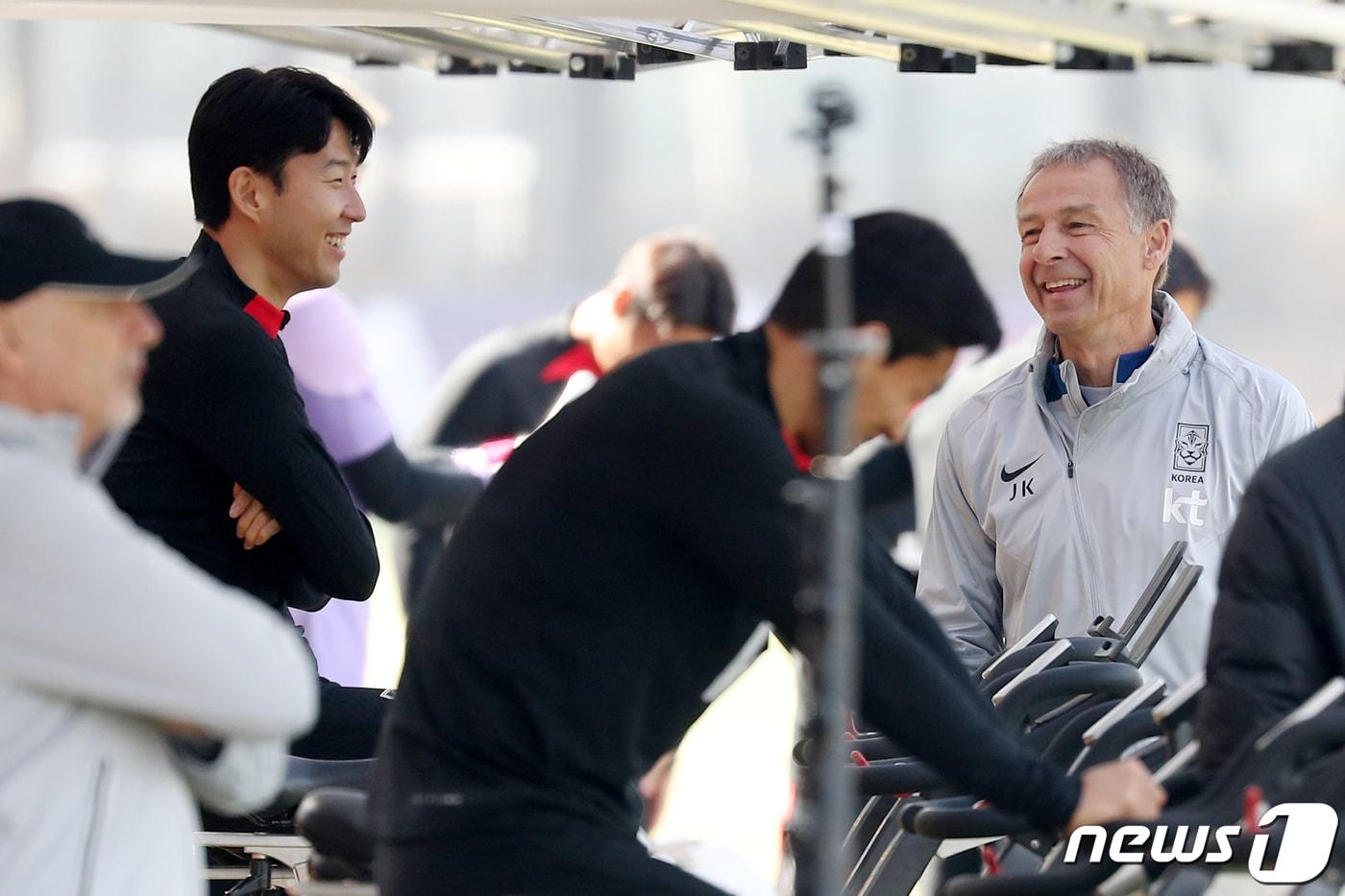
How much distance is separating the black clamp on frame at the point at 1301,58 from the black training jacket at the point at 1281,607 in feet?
1.57

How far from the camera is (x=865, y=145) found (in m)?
12.5

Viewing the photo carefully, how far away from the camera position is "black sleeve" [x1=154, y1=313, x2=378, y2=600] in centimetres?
288

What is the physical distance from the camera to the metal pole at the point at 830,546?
203 centimetres

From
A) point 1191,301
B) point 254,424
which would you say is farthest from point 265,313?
point 1191,301

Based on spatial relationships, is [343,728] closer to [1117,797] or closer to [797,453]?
[797,453]

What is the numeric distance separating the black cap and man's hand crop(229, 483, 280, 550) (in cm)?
95

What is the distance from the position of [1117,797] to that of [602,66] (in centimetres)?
190

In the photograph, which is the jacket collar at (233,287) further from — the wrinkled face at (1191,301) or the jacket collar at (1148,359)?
the wrinkled face at (1191,301)

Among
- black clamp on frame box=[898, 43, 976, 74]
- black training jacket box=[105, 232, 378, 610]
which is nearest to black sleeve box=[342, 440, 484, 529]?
black training jacket box=[105, 232, 378, 610]

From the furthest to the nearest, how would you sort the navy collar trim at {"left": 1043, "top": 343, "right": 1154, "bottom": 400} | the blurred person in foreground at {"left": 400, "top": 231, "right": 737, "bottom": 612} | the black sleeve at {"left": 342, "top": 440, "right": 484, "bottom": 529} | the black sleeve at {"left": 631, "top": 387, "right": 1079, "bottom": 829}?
1. the blurred person in foreground at {"left": 400, "top": 231, "right": 737, "bottom": 612}
2. the black sleeve at {"left": 342, "top": 440, "right": 484, "bottom": 529}
3. the navy collar trim at {"left": 1043, "top": 343, "right": 1154, "bottom": 400}
4. the black sleeve at {"left": 631, "top": 387, "right": 1079, "bottom": 829}

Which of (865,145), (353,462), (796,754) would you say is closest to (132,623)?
(796,754)

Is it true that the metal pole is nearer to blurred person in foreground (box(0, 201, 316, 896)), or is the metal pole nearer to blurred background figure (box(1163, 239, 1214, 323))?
blurred person in foreground (box(0, 201, 316, 896))

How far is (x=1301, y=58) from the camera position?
2.47 meters

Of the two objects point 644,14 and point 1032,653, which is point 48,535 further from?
point 1032,653
